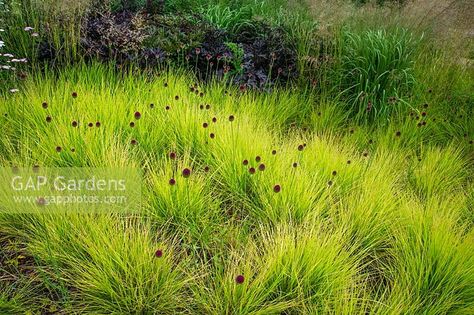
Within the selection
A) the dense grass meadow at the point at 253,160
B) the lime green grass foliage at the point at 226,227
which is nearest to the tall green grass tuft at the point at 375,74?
the dense grass meadow at the point at 253,160

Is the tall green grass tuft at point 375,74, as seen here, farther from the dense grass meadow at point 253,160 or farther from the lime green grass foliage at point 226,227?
the lime green grass foliage at point 226,227

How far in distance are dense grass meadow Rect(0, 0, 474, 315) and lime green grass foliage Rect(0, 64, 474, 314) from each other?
12mm

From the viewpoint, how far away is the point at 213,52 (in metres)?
4.60

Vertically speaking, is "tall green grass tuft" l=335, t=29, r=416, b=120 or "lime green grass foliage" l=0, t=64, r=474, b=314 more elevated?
"tall green grass tuft" l=335, t=29, r=416, b=120

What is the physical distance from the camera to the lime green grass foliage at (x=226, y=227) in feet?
6.43

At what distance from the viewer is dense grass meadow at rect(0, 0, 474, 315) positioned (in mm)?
2008

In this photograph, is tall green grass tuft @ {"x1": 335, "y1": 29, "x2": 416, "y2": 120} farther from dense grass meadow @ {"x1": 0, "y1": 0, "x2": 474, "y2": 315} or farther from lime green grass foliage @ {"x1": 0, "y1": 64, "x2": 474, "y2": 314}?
lime green grass foliage @ {"x1": 0, "y1": 64, "x2": 474, "y2": 314}

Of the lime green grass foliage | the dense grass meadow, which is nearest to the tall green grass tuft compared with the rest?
the dense grass meadow

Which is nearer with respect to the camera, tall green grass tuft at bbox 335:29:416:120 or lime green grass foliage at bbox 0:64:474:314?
lime green grass foliage at bbox 0:64:474:314

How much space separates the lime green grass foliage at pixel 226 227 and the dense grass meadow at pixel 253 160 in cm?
1

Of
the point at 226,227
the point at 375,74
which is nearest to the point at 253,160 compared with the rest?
the point at 226,227

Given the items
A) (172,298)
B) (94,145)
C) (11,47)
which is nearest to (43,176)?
(94,145)

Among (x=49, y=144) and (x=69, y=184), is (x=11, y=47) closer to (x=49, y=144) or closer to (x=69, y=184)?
(x=49, y=144)

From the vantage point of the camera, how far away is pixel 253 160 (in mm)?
2773
